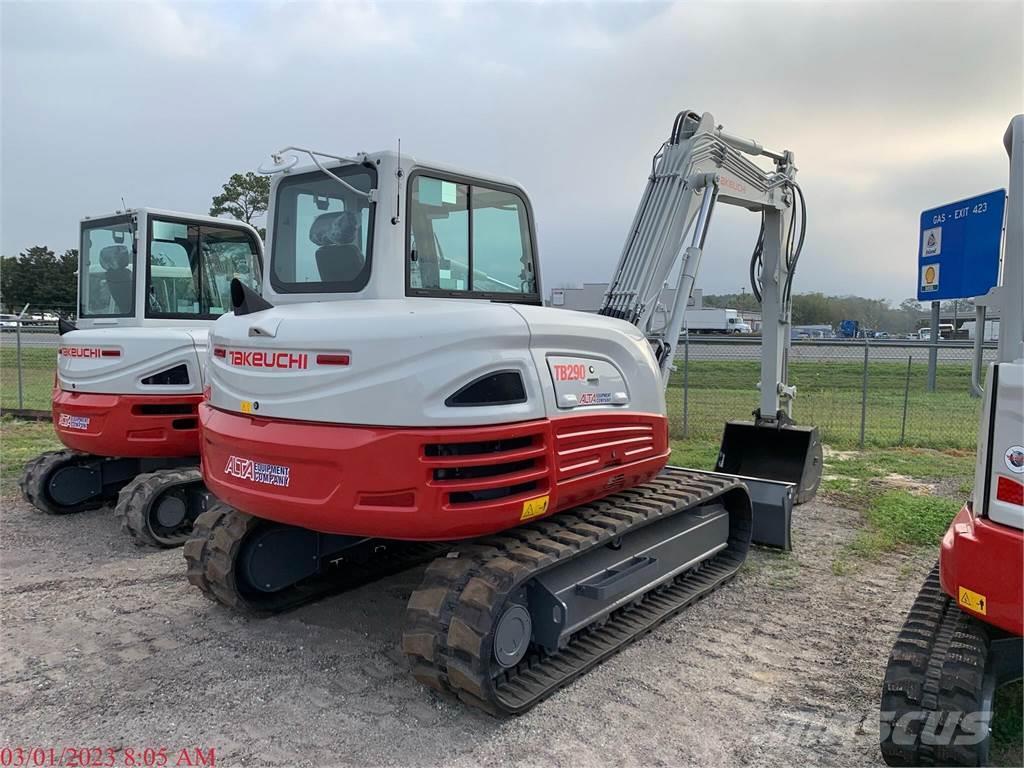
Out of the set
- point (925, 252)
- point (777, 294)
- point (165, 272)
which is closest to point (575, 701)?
point (777, 294)

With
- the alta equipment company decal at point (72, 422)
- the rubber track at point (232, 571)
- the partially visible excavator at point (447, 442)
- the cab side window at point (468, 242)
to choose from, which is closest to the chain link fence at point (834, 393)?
the partially visible excavator at point (447, 442)

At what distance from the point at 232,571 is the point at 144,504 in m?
A: 2.21

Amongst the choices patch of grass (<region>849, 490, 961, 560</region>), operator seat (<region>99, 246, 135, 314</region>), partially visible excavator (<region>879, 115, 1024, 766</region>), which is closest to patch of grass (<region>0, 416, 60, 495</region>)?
operator seat (<region>99, 246, 135, 314</region>)

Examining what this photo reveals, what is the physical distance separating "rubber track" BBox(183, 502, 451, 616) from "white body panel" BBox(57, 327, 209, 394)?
89.7 inches

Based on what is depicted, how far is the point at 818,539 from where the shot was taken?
269 inches

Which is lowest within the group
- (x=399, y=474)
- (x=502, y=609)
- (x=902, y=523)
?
(x=902, y=523)

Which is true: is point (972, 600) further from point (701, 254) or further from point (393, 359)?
point (701, 254)

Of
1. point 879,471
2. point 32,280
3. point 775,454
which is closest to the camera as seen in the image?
point 775,454

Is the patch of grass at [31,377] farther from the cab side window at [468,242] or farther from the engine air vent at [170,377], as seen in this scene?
the cab side window at [468,242]

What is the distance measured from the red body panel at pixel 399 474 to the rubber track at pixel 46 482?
4.48 meters

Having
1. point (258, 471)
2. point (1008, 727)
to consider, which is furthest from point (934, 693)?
point (258, 471)

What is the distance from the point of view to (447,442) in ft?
12.1

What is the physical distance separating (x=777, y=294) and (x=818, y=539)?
247cm

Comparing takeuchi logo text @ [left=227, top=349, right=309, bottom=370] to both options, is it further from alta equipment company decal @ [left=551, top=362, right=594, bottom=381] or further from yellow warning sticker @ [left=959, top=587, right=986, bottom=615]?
yellow warning sticker @ [left=959, top=587, right=986, bottom=615]
